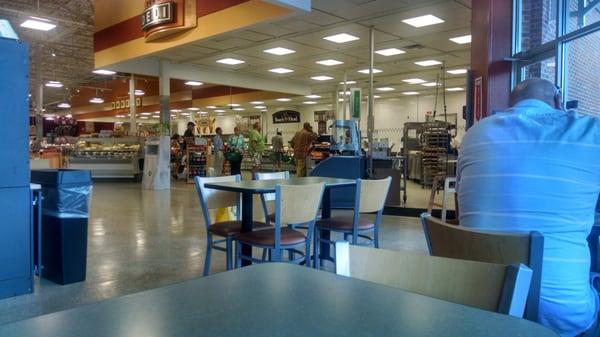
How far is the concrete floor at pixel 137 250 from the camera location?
3316mm

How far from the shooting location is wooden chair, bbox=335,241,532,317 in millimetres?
931

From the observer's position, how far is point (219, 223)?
3.70 m

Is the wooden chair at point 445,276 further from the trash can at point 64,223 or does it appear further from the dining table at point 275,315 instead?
the trash can at point 64,223

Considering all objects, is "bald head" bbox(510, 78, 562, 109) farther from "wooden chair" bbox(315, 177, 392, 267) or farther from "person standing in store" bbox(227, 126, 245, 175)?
"person standing in store" bbox(227, 126, 245, 175)

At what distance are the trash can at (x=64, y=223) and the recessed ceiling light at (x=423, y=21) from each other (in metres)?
6.54

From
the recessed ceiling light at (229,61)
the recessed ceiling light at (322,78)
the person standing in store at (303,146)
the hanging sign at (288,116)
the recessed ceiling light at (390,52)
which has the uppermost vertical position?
the recessed ceiling light at (390,52)

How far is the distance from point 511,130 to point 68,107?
31.4 meters

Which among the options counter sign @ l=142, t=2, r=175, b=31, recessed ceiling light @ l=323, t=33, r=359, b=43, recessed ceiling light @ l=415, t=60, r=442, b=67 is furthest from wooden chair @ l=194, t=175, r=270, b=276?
recessed ceiling light @ l=415, t=60, r=442, b=67

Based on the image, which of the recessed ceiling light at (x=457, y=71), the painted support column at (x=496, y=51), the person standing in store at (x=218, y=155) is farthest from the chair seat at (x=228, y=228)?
the recessed ceiling light at (x=457, y=71)

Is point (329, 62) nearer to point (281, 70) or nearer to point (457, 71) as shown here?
point (281, 70)

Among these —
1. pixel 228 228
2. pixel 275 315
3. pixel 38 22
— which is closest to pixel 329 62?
pixel 38 22

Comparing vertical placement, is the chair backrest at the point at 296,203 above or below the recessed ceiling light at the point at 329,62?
below

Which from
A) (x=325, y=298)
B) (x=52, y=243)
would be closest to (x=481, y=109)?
(x=52, y=243)

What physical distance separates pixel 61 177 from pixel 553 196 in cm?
354
